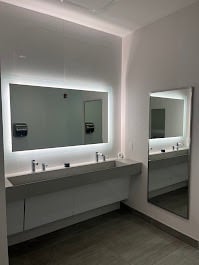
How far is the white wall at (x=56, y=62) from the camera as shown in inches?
97.8

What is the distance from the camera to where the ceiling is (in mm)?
2420

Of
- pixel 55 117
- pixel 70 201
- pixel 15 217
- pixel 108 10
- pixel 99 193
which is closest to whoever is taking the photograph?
pixel 15 217

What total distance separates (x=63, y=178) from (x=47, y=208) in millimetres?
458

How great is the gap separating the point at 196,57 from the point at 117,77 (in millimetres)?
1362

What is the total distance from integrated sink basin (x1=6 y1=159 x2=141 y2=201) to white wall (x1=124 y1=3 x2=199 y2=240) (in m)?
0.31

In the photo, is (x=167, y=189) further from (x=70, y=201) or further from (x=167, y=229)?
(x=70, y=201)

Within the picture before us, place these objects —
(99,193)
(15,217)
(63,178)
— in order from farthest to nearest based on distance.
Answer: (99,193) → (63,178) → (15,217)

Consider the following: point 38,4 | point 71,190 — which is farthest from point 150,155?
point 38,4

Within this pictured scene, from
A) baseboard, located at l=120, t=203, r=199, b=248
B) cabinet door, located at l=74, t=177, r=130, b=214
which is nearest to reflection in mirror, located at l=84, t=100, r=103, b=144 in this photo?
cabinet door, located at l=74, t=177, r=130, b=214

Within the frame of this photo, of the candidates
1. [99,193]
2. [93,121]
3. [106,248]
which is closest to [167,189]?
[99,193]

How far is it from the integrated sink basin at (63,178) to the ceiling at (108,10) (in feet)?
6.83

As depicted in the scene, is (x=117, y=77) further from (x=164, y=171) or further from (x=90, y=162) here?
(x=164, y=171)

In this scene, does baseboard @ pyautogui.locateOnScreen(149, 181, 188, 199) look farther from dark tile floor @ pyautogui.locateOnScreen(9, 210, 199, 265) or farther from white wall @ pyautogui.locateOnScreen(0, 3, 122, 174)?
white wall @ pyautogui.locateOnScreen(0, 3, 122, 174)

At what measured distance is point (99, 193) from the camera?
3000mm
